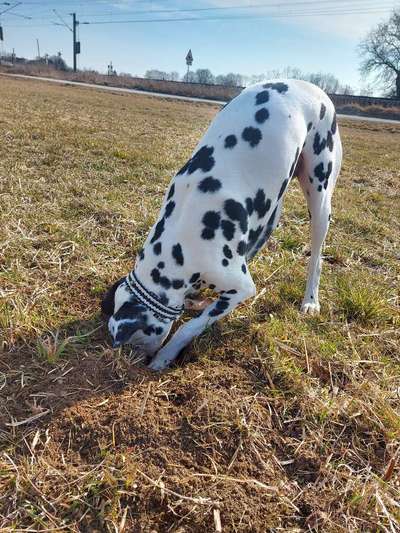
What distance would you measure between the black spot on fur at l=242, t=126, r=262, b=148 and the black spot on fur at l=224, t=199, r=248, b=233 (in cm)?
48

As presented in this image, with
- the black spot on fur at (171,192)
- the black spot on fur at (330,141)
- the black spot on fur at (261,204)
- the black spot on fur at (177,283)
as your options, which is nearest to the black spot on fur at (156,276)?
the black spot on fur at (177,283)

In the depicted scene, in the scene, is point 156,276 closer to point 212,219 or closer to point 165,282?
point 165,282

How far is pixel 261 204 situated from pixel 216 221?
468 millimetres

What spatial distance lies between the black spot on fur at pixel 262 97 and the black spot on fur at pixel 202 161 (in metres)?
0.59

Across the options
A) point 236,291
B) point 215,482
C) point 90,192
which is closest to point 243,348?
point 236,291

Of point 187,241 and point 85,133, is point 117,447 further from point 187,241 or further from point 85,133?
point 85,133

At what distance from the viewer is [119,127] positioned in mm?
11875

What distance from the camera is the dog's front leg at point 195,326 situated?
2889 millimetres

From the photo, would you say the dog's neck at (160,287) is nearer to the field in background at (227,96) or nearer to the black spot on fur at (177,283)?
the black spot on fur at (177,283)

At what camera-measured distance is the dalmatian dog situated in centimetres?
284

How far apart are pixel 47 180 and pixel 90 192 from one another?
0.82 m

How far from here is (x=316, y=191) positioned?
371 centimetres

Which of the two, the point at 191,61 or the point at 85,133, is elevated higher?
the point at 191,61

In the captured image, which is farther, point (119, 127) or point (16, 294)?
point (119, 127)
